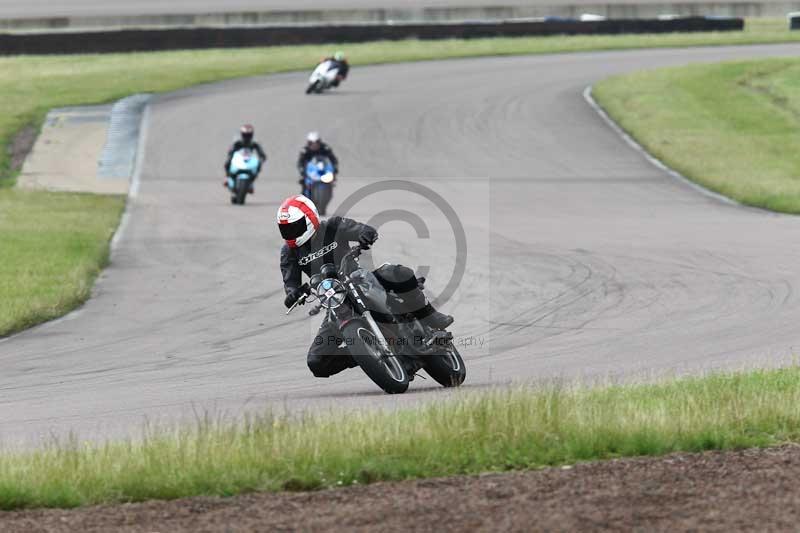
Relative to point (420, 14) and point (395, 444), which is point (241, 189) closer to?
point (395, 444)

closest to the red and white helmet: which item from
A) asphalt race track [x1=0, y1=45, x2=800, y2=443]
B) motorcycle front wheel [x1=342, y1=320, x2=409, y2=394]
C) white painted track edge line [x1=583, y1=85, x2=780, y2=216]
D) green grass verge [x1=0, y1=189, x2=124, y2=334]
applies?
motorcycle front wheel [x1=342, y1=320, x2=409, y2=394]

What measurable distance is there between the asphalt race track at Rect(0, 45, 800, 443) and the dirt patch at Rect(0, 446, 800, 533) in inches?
91.5

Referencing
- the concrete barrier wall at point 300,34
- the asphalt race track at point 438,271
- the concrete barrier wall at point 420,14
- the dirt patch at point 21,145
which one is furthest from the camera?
the concrete barrier wall at point 420,14

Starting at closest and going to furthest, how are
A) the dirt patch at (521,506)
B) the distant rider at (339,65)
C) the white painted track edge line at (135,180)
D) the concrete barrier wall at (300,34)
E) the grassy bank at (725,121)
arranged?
the dirt patch at (521,506) < the white painted track edge line at (135,180) < the grassy bank at (725,121) < the distant rider at (339,65) < the concrete barrier wall at (300,34)

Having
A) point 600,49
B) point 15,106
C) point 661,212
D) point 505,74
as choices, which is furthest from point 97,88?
point 661,212


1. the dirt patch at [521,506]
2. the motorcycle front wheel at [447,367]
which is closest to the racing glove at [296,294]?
the motorcycle front wheel at [447,367]

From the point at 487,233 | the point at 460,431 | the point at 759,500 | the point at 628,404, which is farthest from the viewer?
the point at 487,233

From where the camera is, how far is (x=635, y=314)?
581 inches

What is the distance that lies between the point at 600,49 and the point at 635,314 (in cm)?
4060

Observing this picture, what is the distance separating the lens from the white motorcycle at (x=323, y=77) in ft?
143

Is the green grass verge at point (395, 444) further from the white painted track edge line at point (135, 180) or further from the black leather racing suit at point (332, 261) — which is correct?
the white painted track edge line at point (135, 180)

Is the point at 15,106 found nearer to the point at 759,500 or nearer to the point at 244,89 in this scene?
the point at 244,89

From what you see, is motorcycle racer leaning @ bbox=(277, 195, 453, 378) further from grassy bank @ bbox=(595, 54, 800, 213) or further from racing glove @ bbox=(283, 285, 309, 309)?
grassy bank @ bbox=(595, 54, 800, 213)

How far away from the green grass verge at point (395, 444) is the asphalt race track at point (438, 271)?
4.32ft
